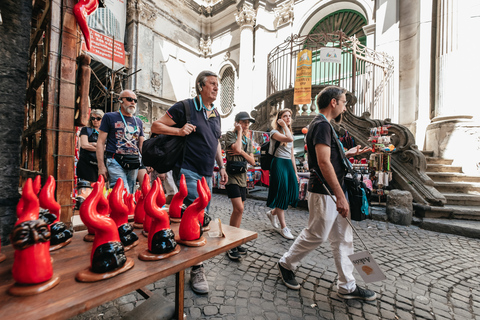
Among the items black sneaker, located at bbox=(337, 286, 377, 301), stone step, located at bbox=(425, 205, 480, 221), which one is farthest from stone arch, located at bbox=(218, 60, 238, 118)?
black sneaker, located at bbox=(337, 286, 377, 301)

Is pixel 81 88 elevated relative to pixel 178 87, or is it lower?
lower

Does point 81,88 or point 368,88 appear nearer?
point 81,88

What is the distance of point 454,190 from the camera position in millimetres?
5641

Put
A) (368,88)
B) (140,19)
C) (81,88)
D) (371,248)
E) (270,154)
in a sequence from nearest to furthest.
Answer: (81,88) < (371,248) < (270,154) < (368,88) < (140,19)

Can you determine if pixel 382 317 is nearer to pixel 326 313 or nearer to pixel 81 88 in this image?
pixel 326 313

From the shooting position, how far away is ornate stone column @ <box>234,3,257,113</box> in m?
13.3

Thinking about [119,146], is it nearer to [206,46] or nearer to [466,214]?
[466,214]

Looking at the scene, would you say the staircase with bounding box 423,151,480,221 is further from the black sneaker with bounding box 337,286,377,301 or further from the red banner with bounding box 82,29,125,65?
the red banner with bounding box 82,29,125,65

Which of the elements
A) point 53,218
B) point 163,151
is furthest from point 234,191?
point 53,218

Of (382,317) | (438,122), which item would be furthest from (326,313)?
(438,122)

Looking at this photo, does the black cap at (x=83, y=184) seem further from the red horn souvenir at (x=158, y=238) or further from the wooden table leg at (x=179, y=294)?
the red horn souvenir at (x=158, y=238)

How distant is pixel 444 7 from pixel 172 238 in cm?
943

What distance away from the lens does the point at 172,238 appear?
1245 mm

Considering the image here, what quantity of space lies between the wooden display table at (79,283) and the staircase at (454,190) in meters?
5.37
